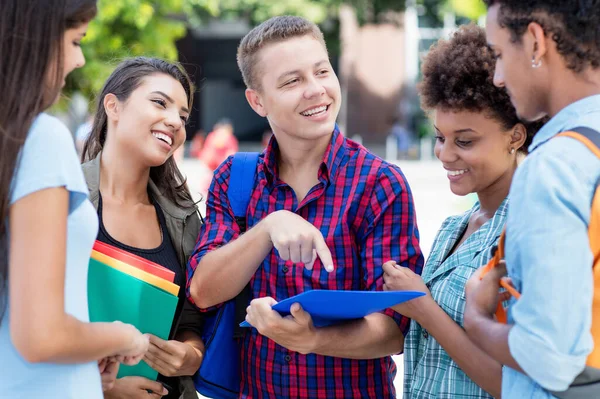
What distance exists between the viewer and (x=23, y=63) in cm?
161

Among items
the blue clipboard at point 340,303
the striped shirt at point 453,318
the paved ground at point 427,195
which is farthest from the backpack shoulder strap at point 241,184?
the paved ground at point 427,195

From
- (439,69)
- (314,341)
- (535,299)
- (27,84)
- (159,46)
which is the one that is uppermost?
(159,46)

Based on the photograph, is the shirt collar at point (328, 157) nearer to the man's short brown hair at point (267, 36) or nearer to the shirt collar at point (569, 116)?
the man's short brown hair at point (267, 36)

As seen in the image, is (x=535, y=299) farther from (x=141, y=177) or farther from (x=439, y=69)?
(x=141, y=177)

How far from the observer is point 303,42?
2.47m

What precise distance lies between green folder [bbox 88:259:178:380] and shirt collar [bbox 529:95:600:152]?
4.03 ft

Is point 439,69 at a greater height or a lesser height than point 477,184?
greater

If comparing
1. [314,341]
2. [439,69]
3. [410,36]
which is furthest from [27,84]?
[410,36]

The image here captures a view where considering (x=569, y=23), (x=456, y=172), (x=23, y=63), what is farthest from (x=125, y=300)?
(x=569, y=23)

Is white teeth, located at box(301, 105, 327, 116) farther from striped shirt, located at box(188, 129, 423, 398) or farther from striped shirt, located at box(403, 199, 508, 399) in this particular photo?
striped shirt, located at box(403, 199, 508, 399)

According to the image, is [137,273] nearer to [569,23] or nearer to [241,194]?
[241,194]

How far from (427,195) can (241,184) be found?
49.0 ft

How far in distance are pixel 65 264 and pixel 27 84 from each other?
0.41m

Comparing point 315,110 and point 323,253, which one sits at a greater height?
point 315,110
